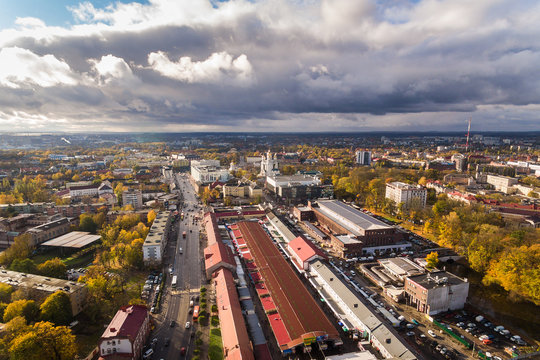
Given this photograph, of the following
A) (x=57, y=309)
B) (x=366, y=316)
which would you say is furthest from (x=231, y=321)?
(x=57, y=309)

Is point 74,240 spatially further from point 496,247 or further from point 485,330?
point 496,247

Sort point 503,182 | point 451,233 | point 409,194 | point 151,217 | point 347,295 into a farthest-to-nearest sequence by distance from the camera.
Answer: point 503,182 < point 409,194 < point 151,217 < point 451,233 < point 347,295

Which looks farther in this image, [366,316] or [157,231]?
[157,231]

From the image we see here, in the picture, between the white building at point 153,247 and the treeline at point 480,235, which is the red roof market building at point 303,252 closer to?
the white building at point 153,247

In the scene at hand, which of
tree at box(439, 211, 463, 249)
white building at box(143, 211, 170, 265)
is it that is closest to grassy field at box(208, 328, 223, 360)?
white building at box(143, 211, 170, 265)

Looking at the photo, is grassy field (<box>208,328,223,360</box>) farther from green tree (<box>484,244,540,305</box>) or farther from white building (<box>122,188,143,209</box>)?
white building (<box>122,188,143,209</box>)

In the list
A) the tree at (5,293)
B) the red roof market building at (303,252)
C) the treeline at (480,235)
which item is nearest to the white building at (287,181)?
the treeline at (480,235)

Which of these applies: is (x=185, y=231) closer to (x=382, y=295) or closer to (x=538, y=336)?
(x=382, y=295)

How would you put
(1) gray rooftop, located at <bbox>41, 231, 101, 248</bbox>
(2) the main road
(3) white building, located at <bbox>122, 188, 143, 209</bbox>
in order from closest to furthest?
(2) the main road
(1) gray rooftop, located at <bbox>41, 231, 101, 248</bbox>
(3) white building, located at <bbox>122, 188, 143, 209</bbox>
